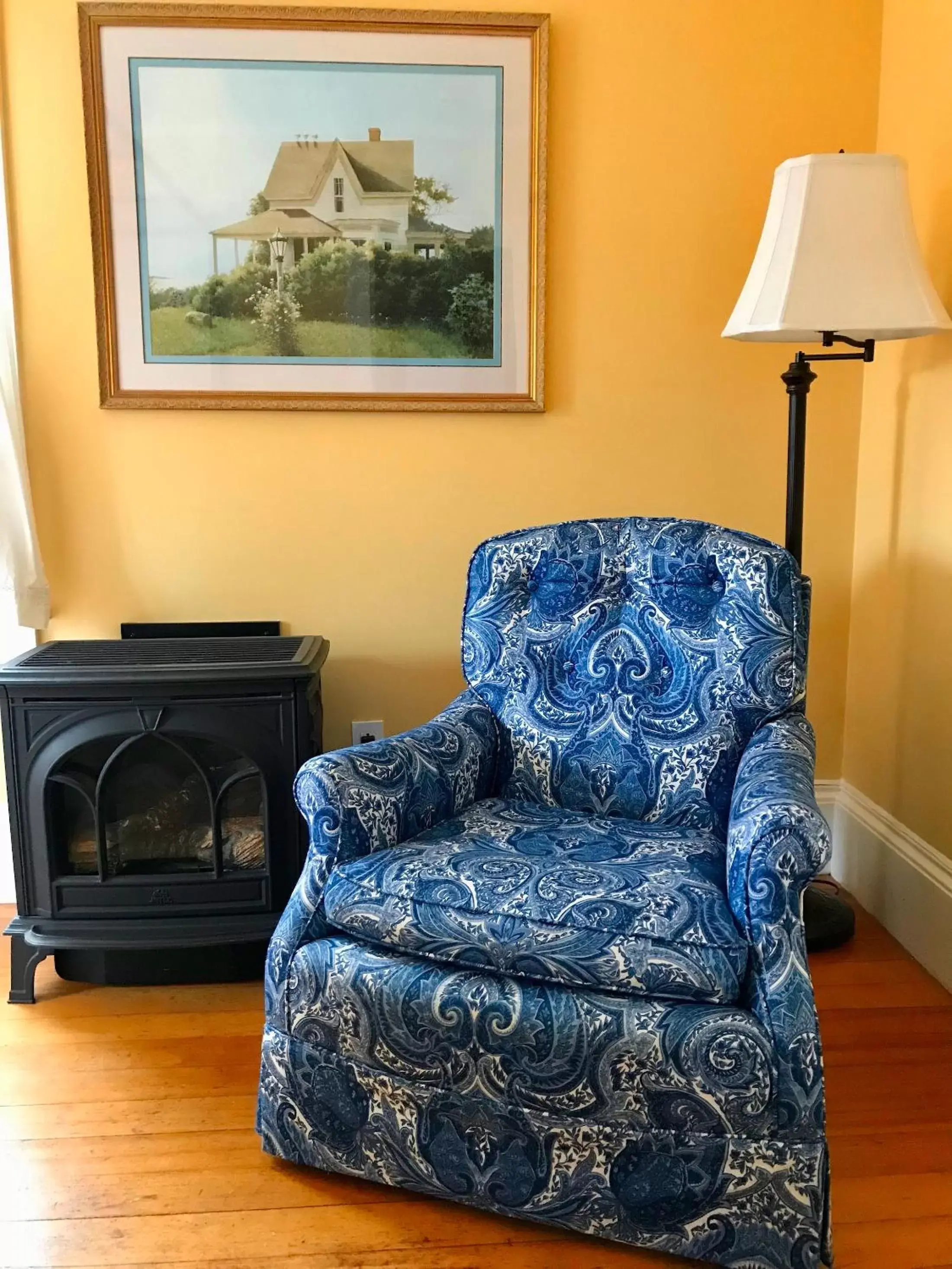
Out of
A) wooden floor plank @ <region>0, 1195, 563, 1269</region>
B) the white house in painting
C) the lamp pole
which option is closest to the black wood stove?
wooden floor plank @ <region>0, 1195, 563, 1269</region>

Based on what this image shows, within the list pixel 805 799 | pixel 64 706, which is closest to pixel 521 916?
pixel 805 799

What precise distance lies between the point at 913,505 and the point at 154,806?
179 centimetres

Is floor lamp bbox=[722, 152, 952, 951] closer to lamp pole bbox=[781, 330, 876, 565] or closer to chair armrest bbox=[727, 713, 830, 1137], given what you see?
→ lamp pole bbox=[781, 330, 876, 565]

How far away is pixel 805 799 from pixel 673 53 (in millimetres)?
1830

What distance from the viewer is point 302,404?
8.20 feet

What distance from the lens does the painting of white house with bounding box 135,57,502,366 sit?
7.83ft

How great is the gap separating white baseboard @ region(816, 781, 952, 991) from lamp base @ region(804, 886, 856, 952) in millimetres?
110

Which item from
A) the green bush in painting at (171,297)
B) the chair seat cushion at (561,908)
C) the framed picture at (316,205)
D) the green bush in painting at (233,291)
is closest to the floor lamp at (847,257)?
the framed picture at (316,205)

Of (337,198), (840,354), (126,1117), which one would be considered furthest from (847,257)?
(126,1117)

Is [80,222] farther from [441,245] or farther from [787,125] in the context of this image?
[787,125]

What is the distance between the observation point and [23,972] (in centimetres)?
219

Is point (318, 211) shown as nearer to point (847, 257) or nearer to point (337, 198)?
point (337, 198)

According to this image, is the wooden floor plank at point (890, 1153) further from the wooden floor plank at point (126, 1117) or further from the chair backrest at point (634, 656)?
the wooden floor plank at point (126, 1117)

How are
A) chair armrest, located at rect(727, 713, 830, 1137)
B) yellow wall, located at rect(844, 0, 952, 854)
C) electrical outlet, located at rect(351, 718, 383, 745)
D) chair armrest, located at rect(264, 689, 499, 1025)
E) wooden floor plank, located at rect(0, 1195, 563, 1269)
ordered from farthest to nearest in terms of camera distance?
electrical outlet, located at rect(351, 718, 383, 745)
yellow wall, located at rect(844, 0, 952, 854)
chair armrest, located at rect(264, 689, 499, 1025)
wooden floor plank, located at rect(0, 1195, 563, 1269)
chair armrest, located at rect(727, 713, 830, 1137)
